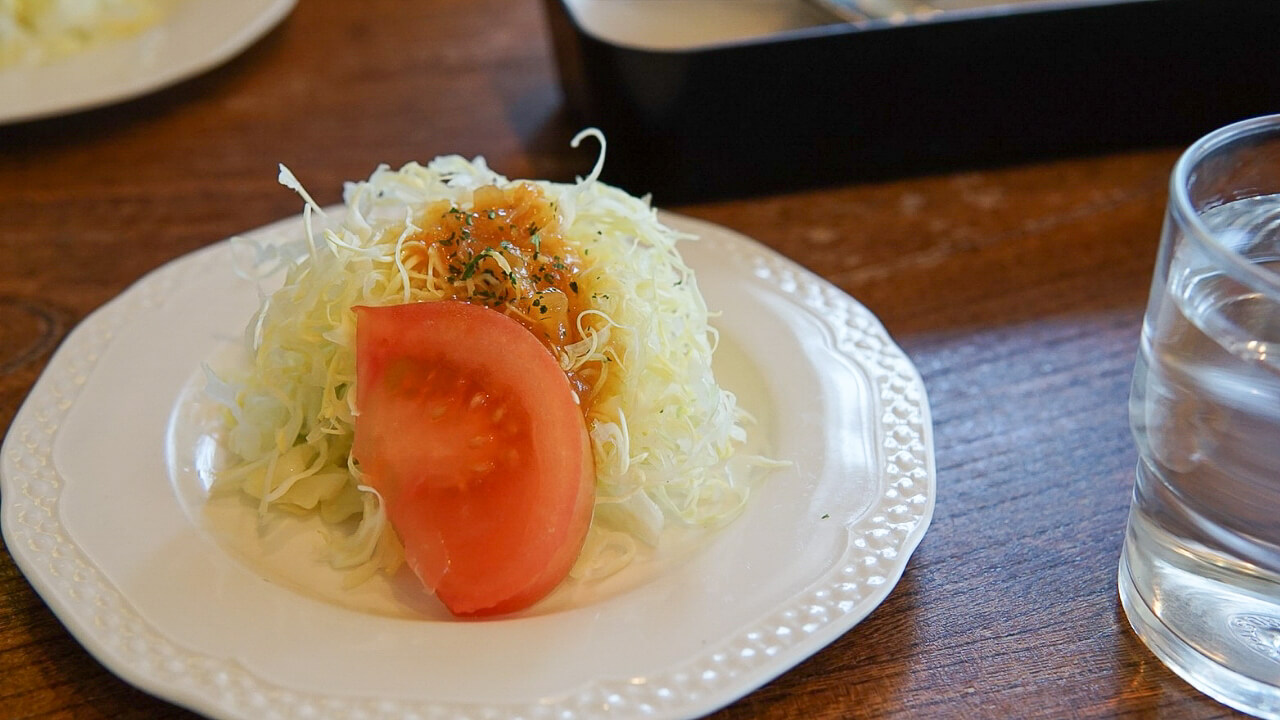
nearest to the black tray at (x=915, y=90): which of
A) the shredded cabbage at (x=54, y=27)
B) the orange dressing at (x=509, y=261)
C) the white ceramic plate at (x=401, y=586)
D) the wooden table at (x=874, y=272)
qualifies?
the wooden table at (x=874, y=272)

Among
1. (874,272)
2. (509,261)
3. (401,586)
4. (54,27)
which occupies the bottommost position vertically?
(874,272)

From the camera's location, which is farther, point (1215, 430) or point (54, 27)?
point (54, 27)

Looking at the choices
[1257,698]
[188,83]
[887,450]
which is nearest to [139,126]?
[188,83]

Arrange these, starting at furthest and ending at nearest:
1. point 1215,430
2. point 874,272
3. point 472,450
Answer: point 874,272, point 472,450, point 1215,430

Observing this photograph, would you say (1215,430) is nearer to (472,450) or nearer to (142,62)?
(472,450)

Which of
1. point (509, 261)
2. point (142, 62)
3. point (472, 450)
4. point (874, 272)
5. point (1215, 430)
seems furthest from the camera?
point (142, 62)

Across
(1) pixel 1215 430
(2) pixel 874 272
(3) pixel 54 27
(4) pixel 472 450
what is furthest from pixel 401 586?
(3) pixel 54 27

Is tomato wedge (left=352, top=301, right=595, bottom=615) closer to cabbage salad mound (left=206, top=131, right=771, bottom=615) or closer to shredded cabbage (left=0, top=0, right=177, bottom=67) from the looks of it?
cabbage salad mound (left=206, top=131, right=771, bottom=615)

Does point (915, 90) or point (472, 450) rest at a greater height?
Answer: point (472, 450)
